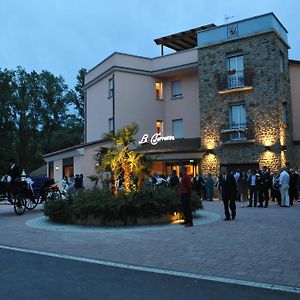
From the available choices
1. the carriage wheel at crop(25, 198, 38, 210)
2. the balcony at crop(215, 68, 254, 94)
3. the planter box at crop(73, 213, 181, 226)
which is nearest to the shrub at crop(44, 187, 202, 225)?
the planter box at crop(73, 213, 181, 226)

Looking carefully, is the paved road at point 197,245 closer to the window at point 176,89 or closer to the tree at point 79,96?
the window at point 176,89

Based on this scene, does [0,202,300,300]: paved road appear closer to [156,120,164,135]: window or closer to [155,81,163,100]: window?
[156,120,164,135]: window

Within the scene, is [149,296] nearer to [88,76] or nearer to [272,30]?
[272,30]

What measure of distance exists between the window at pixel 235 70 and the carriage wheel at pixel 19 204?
16104mm

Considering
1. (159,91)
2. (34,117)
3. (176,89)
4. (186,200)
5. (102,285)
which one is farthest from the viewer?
(34,117)

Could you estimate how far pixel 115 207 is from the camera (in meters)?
13.2

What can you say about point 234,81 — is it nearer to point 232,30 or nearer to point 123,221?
point 232,30

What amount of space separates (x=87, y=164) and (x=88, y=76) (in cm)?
876

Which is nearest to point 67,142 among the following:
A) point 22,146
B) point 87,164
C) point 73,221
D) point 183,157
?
point 22,146

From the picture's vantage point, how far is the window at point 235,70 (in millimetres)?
28686

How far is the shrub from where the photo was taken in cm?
1329

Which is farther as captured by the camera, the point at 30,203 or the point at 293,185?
the point at 293,185

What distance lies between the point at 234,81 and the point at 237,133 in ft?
11.1

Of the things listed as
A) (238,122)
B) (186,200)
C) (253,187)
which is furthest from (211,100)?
(186,200)
